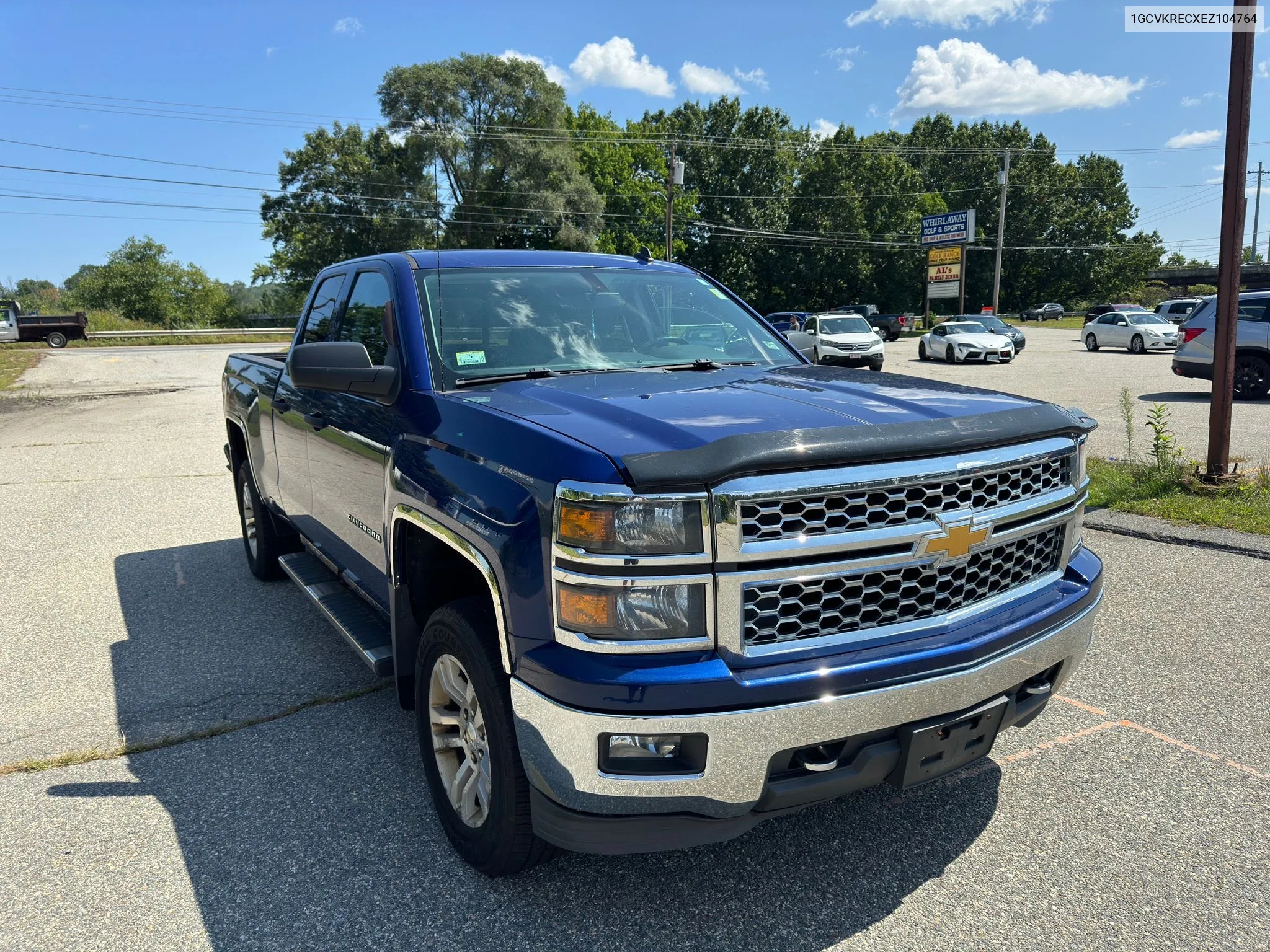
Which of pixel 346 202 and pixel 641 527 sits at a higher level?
pixel 346 202

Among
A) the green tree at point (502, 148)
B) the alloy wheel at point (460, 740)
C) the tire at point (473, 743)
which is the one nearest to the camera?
the tire at point (473, 743)

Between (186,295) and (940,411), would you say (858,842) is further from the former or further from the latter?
(186,295)

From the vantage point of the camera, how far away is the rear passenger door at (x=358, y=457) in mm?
3279

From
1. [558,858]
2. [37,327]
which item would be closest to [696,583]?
[558,858]

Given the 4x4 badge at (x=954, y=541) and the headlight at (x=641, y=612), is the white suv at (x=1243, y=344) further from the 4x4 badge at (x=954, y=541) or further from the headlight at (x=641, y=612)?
the headlight at (x=641, y=612)

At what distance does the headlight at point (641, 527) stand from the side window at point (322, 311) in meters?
2.87

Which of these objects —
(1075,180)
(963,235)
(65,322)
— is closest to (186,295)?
(65,322)

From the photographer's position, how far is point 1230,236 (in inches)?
287

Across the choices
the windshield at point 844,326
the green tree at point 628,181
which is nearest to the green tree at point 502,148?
the green tree at point 628,181

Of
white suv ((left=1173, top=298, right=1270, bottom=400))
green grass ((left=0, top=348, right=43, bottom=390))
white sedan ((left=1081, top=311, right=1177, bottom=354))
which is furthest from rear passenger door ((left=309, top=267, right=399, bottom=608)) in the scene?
white sedan ((left=1081, top=311, right=1177, bottom=354))

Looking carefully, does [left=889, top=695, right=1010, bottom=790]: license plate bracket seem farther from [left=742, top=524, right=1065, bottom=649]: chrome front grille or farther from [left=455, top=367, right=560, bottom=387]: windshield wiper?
[left=455, top=367, right=560, bottom=387]: windshield wiper

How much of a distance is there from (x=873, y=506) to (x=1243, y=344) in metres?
15.7

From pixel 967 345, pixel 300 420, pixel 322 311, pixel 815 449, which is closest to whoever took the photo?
pixel 815 449

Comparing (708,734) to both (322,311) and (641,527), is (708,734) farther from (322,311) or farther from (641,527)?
(322,311)
